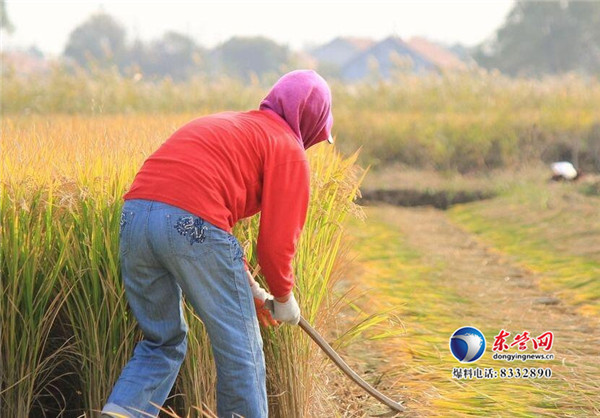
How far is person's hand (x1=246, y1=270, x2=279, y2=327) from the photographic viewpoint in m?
2.76

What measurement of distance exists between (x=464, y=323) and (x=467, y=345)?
0.67 m

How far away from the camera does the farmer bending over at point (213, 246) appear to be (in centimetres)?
254

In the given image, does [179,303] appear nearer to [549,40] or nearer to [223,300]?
[223,300]

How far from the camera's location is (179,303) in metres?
2.74

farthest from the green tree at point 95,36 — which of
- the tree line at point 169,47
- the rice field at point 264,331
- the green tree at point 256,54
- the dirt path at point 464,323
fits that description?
the rice field at point 264,331

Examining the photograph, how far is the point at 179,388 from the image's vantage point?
10.2ft

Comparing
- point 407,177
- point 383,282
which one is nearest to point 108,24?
point 407,177

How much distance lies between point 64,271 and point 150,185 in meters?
0.72

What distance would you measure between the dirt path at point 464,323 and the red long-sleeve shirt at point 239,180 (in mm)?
1117

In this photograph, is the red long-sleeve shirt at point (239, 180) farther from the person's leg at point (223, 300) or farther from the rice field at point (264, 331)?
the rice field at point (264, 331)

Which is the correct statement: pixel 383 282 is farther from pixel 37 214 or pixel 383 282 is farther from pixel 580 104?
pixel 580 104

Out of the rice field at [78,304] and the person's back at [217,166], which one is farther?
the rice field at [78,304]

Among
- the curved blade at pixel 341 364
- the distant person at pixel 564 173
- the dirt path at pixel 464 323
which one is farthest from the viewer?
the distant person at pixel 564 173

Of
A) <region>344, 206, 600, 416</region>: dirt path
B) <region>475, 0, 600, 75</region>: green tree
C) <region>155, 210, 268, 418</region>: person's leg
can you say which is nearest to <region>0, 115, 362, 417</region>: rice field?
<region>155, 210, 268, 418</region>: person's leg
